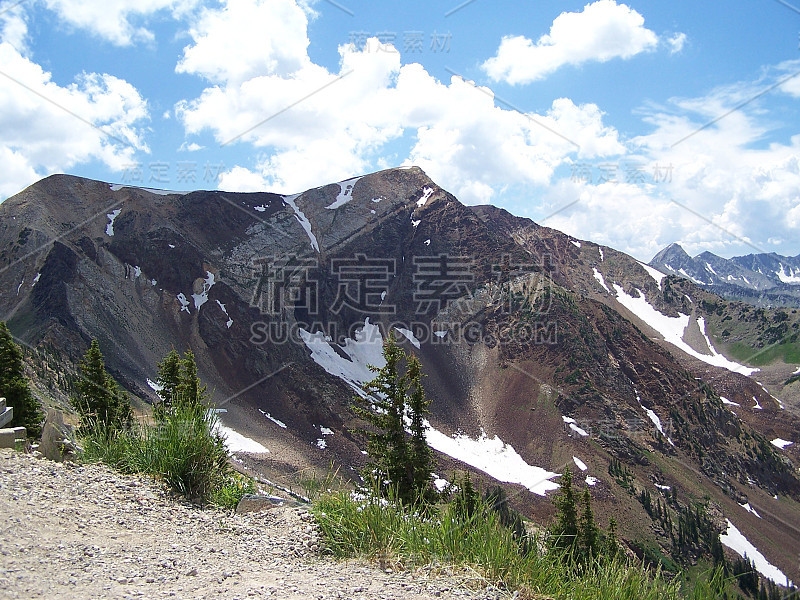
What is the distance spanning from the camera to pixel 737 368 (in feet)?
537

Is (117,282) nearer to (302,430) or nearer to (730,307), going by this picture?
(302,430)

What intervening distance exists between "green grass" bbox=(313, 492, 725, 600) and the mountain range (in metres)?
44.6

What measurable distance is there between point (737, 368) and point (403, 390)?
181 metres

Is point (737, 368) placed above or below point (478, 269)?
below

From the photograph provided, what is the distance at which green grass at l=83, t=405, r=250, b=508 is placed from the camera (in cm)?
679

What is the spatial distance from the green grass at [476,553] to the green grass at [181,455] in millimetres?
1833

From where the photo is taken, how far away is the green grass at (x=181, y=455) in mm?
6789

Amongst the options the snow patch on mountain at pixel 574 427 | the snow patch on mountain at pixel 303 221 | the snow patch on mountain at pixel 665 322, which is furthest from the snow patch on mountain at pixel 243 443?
the snow patch on mountain at pixel 665 322

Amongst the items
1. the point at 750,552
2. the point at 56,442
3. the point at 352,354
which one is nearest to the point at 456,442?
the point at 352,354

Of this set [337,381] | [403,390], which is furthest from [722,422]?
[403,390]

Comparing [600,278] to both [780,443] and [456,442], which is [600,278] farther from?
[456,442]

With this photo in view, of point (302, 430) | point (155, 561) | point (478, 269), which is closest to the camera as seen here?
point (155, 561)

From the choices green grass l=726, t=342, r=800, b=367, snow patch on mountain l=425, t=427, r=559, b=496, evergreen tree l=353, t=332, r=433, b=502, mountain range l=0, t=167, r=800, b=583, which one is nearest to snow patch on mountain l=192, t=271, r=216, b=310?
mountain range l=0, t=167, r=800, b=583

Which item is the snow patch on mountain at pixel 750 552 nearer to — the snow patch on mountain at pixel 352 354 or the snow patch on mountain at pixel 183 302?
the snow patch on mountain at pixel 352 354
